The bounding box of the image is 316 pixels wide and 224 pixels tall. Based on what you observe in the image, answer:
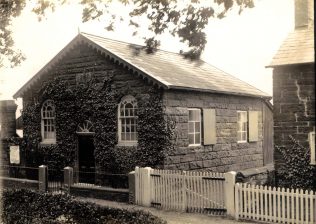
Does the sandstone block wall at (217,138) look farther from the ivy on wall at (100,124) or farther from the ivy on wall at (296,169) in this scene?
the ivy on wall at (296,169)

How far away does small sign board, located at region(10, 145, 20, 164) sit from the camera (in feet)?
68.9

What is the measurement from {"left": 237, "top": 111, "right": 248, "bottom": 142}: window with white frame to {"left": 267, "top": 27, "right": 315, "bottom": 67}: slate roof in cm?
668

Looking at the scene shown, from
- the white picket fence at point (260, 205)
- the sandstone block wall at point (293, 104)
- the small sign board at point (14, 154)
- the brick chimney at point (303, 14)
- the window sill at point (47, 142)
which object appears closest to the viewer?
the white picket fence at point (260, 205)

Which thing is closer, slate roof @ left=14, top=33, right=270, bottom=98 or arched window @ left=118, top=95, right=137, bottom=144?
slate roof @ left=14, top=33, right=270, bottom=98

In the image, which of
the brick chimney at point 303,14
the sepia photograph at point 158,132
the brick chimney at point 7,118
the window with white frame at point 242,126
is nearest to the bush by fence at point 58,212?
the sepia photograph at point 158,132

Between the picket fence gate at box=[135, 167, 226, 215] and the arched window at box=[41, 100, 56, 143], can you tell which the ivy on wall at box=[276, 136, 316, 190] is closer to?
the picket fence gate at box=[135, 167, 226, 215]

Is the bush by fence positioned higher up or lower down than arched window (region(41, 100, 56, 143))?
lower down

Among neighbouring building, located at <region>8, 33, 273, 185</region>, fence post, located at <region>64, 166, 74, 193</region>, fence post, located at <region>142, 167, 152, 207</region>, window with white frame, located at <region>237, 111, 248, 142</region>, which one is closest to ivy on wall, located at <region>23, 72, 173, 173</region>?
neighbouring building, located at <region>8, 33, 273, 185</region>

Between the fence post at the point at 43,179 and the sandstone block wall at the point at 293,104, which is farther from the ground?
the sandstone block wall at the point at 293,104

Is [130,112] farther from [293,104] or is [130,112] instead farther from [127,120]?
[293,104]

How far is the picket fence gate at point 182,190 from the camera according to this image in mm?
12438

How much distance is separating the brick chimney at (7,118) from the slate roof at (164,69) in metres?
2.38

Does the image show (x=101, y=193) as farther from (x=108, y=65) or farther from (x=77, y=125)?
(x=108, y=65)

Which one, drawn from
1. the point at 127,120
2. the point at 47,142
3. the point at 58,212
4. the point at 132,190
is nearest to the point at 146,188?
the point at 132,190
